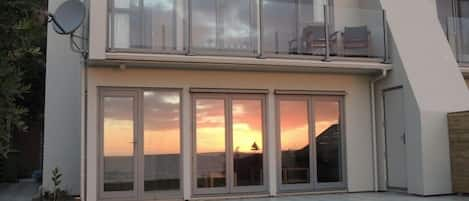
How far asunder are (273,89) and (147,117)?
268 centimetres

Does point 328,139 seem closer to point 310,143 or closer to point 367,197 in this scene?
point 310,143

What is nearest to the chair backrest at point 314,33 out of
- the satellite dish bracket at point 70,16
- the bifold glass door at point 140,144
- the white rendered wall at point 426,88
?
the white rendered wall at point 426,88

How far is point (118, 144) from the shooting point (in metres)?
10.1

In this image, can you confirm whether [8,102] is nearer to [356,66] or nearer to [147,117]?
[147,117]

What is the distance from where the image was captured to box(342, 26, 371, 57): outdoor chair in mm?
11414

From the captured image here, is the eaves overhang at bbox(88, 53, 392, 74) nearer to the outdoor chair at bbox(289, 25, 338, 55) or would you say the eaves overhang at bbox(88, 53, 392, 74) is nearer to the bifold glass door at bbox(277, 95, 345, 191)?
the outdoor chair at bbox(289, 25, 338, 55)

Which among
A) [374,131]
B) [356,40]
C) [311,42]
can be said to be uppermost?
[356,40]

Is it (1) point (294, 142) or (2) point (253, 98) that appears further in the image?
(1) point (294, 142)

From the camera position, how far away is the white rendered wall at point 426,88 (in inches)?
413

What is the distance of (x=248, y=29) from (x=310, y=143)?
9.05 feet

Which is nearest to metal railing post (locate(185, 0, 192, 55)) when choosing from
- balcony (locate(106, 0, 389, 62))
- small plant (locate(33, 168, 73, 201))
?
balcony (locate(106, 0, 389, 62))

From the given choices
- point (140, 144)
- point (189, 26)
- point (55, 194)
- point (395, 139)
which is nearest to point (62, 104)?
point (55, 194)

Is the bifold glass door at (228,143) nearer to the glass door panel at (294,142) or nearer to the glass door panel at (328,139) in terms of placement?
the glass door panel at (294,142)

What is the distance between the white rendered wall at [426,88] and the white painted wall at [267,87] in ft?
3.57
